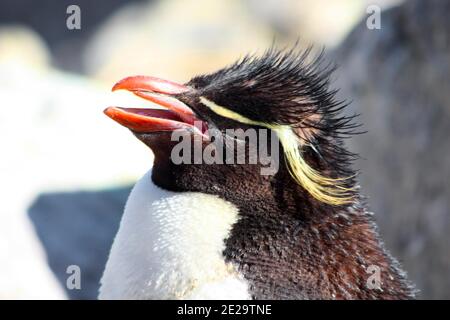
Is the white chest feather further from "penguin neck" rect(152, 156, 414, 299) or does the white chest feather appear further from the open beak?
the open beak

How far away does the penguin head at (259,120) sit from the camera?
3.22 m

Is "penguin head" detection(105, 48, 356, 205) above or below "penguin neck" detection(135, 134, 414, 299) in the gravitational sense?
above

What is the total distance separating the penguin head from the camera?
3217 millimetres

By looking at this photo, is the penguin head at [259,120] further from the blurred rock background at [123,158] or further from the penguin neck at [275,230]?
the blurred rock background at [123,158]

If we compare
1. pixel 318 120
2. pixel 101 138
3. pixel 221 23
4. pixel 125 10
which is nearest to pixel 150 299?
pixel 318 120

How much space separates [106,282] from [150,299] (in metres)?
0.22

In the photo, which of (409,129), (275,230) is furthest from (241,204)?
(409,129)

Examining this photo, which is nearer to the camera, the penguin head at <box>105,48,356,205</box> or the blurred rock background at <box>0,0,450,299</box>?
the penguin head at <box>105,48,356,205</box>

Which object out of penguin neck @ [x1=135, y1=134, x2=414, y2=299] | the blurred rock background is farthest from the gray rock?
penguin neck @ [x1=135, y1=134, x2=414, y2=299]

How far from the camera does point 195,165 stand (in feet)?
10.6

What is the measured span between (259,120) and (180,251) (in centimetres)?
49

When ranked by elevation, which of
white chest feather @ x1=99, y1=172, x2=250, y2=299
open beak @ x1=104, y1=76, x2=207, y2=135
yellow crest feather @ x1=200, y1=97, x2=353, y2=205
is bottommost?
white chest feather @ x1=99, y1=172, x2=250, y2=299

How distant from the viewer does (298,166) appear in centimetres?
320
